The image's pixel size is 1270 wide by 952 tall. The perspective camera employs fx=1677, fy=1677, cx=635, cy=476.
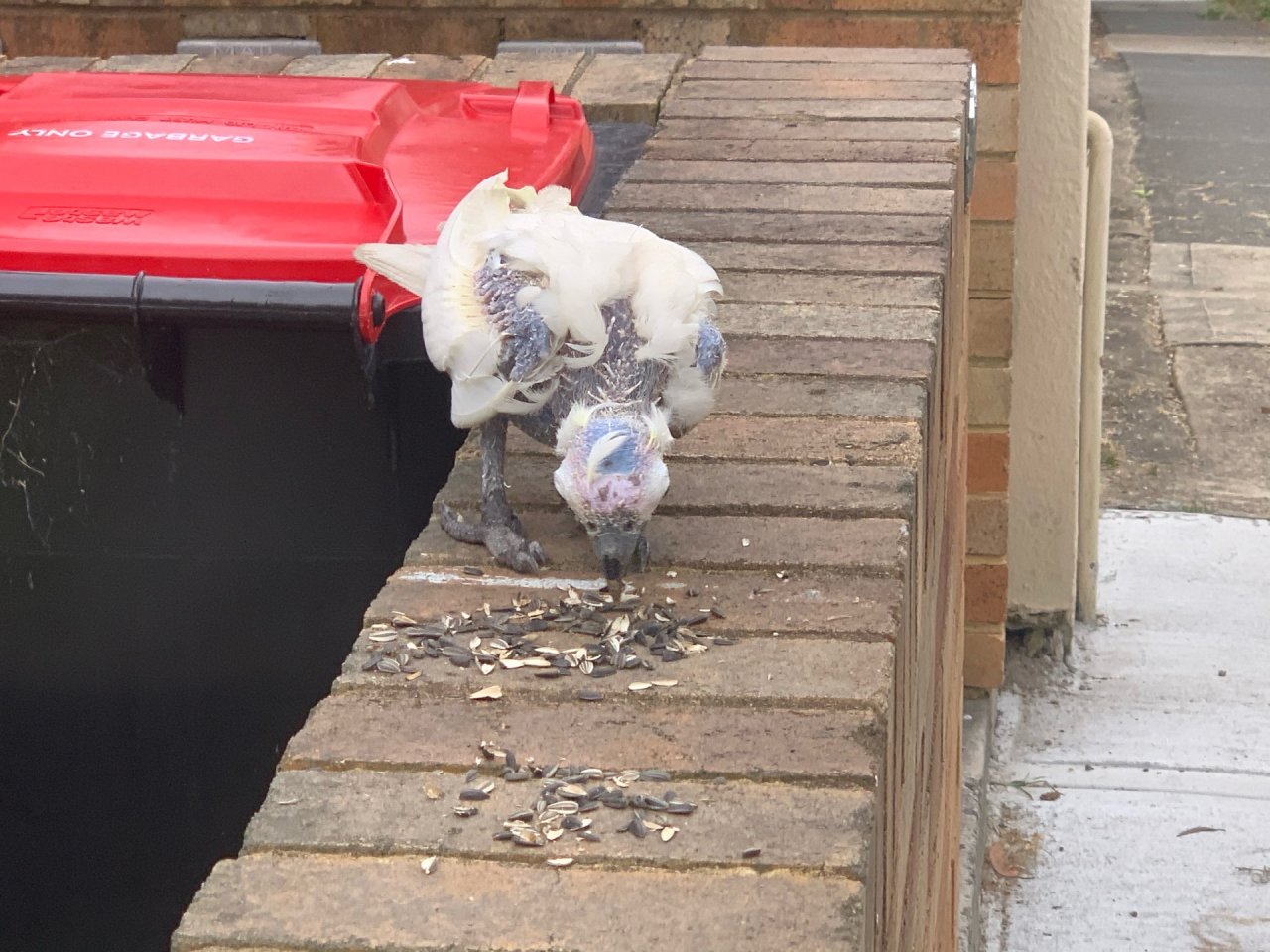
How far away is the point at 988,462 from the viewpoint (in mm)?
5152

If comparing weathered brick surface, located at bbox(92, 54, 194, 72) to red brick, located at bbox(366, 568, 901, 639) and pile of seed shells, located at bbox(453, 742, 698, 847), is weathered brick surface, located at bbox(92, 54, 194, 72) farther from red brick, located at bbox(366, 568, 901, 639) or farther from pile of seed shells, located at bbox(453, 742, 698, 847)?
pile of seed shells, located at bbox(453, 742, 698, 847)

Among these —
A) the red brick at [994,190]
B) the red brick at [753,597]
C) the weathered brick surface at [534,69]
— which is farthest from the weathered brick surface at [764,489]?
the red brick at [994,190]

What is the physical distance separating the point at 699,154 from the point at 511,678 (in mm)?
1667

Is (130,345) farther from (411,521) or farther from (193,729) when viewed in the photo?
(193,729)

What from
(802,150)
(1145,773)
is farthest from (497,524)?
(1145,773)

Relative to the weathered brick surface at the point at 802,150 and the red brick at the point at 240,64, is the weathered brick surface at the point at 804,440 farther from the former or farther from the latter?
the red brick at the point at 240,64

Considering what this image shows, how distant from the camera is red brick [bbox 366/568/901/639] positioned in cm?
177

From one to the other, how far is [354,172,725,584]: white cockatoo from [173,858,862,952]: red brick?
466 millimetres

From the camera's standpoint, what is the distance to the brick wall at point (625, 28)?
444cm

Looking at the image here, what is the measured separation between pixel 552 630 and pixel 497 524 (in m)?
0.20

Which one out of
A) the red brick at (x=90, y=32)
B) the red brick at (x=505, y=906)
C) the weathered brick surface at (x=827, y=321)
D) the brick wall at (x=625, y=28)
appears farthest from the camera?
the red brick at (x=90, y=32)

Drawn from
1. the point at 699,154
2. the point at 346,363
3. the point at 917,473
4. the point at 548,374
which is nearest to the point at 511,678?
the point at 548,374

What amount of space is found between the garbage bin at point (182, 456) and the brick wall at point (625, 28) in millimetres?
1541

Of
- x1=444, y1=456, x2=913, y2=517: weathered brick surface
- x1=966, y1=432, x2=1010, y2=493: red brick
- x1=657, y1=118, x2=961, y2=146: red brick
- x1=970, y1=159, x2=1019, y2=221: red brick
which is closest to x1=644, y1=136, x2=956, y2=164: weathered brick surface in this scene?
x1=657, y1=118, x2=961, y2=146: red brick
